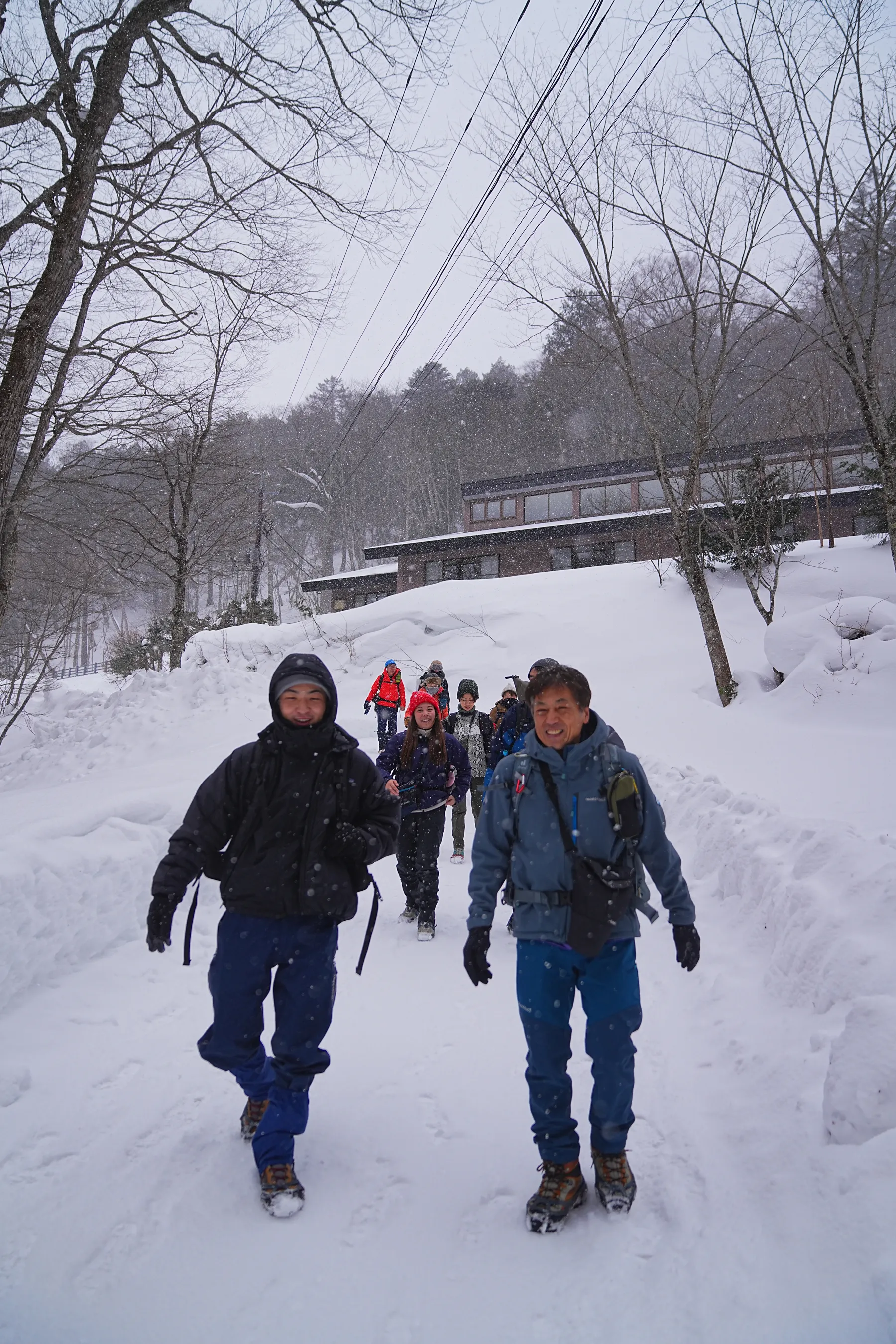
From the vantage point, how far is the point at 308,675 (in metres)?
2.90

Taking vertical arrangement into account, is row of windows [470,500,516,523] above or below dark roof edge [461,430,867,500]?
below

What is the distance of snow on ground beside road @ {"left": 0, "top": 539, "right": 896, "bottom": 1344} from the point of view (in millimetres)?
2121

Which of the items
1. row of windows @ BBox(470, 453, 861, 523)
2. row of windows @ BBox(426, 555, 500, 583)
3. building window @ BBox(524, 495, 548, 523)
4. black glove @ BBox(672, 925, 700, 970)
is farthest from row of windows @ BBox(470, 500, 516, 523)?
black glove @ BBox(672, 925, 700, 970)

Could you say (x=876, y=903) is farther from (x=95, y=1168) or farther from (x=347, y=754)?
(x=95, y=1168)

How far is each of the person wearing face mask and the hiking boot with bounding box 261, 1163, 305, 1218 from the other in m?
5.07

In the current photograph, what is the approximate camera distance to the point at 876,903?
381cm

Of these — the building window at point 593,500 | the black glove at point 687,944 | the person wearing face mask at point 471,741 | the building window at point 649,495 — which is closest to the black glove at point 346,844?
the black glove at point 687,944

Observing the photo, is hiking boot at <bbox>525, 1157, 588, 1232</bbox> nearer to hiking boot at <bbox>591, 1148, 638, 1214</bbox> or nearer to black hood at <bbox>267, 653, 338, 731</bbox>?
hiking boot at <bbox>591, 1148, 638, 1214</bbox>

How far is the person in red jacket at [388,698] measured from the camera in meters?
12.5

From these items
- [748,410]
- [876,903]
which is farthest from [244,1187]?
[748,410]

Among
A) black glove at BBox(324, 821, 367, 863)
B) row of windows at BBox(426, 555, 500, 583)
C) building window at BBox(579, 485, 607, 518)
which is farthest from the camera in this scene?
building window at BBox(579, 485, 607, 518)

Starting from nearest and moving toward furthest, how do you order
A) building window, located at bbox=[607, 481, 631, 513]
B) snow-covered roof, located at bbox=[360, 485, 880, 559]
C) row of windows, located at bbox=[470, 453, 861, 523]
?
snow-covered roof, located at bbox=[360, 485, 880, 559] < row of windows, located at bbox=[470, 453, 861, 523] < building window, located at bbox=[607, 481, 631, 513]

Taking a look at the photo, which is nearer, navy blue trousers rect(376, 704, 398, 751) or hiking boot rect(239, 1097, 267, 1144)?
hiking boot rect(239, 1097, 267, 1144)

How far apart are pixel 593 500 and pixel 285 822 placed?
30.7 metres
